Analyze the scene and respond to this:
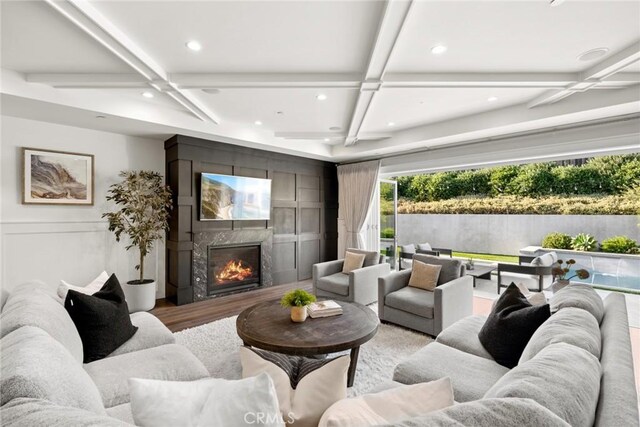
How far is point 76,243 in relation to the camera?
3834mm

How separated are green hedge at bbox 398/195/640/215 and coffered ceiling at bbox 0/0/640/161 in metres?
3.92

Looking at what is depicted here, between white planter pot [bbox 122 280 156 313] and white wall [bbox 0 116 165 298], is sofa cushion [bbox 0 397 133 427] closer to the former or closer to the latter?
white planter pot [bbox 122 280 156 313]

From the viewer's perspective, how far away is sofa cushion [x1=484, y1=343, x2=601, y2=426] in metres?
0.81

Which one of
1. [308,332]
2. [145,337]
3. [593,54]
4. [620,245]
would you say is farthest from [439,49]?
[620,245]

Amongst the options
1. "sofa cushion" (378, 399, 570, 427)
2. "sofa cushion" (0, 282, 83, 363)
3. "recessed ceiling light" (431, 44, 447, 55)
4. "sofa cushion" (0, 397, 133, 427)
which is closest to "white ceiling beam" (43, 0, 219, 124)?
"sofa cushion" (0, 282, 83, 363)

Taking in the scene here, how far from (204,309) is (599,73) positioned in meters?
4.92

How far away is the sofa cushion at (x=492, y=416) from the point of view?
662mm

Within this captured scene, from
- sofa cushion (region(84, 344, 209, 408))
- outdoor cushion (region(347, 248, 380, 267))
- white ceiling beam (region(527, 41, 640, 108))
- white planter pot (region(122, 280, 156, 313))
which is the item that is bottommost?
white planter pot (region(122, 280, 156, 313))

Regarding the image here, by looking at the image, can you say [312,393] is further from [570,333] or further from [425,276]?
[425,276]

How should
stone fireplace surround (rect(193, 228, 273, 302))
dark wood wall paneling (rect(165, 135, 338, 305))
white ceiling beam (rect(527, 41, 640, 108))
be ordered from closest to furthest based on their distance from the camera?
white ceiling beam (rect(527, 41, 640, 108)) → dark wood wall paneling (rect(165, 135, 338, 305)) → stone fireplace surround (rect(193, 228, 273, 302))

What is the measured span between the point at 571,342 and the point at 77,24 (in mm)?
3225

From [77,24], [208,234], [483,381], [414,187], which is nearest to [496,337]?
[483,381]

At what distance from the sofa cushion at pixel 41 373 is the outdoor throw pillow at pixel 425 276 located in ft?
10.4

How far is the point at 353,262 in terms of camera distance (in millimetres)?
4316
